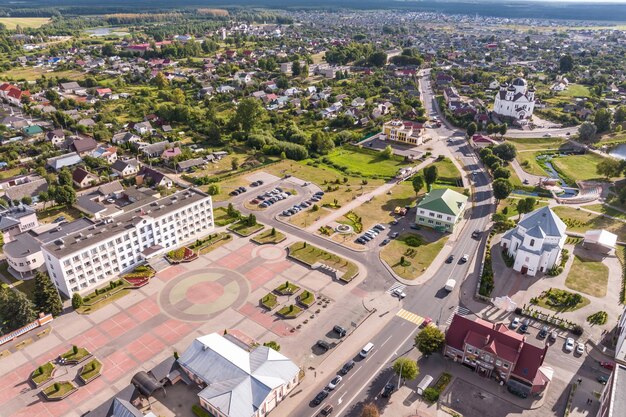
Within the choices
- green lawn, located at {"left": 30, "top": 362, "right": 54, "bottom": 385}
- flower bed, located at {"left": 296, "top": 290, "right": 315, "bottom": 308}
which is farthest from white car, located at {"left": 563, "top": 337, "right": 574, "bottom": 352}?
green lawn, located at {"left": 30, "top": 362, "right": 54, "bottom": 385}

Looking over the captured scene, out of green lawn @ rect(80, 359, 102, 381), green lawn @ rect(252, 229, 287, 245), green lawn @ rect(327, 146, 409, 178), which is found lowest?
green lawn @ rect(327, 146, 409, 178)

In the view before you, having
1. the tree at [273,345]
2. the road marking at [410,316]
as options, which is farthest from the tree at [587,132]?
the tree at [273,345]

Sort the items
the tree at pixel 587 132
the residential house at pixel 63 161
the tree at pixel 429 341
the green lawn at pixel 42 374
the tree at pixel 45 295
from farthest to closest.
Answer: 1. the tree at pixel 587 132
2. the residential house at pixel 63 161
3. the tree at pixel 45 295
4. the tree at pixel 429 341
5. the green lawn at pixel 42 374

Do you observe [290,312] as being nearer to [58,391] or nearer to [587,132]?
[58,391]

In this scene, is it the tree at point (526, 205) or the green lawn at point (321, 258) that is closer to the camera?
the green lawn at point (321, 258)

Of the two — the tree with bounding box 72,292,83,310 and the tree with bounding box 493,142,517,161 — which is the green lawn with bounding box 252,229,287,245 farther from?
the tree with bounding box 493,142,517,161

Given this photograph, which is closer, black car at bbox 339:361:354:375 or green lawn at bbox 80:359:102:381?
green lawn at bbox 80:359:102:381

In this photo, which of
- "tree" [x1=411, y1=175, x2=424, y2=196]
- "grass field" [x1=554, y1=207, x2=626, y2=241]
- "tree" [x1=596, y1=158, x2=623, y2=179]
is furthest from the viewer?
"tree" [x1=596, y1=158, x2=623, y2=179]

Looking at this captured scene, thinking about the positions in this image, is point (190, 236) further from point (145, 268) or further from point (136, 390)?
point (136, 390)

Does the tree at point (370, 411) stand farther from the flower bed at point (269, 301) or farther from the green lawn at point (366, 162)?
the green lawn at point (366, 162)
